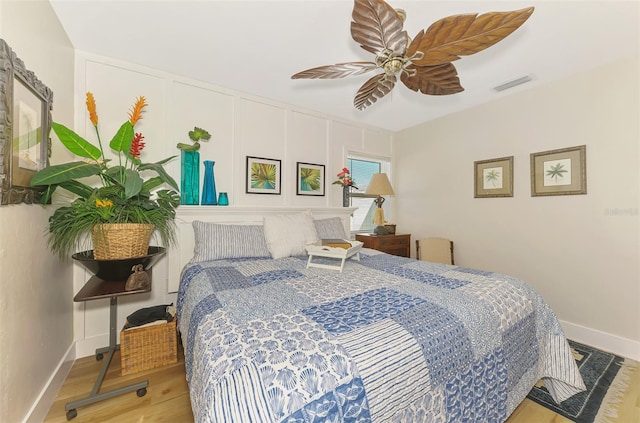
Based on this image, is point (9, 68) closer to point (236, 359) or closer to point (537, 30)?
point (236, 359)

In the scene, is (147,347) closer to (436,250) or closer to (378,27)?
(378,27)

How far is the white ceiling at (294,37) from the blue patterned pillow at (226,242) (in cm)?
144

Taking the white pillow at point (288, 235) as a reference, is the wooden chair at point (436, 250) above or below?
below

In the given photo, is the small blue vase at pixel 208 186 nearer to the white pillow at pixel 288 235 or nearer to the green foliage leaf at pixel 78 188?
the white pillow at pixel 288 235

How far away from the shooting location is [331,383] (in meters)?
0.79

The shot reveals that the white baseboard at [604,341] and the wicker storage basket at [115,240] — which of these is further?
the white baseboard at [604,341]

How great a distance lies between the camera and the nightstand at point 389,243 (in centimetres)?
335

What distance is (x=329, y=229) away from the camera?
9.21 ft

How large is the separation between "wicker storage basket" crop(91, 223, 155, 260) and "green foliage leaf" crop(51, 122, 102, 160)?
41 centimetres

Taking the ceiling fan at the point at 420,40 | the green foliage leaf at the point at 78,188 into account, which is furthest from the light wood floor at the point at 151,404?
the ceiling fan at the point at 420,40

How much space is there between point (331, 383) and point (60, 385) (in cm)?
203

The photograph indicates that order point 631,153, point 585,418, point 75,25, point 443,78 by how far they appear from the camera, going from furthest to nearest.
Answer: point 631,153, point 75,25, point 443,78, point 585,418

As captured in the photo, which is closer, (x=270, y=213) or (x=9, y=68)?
(x=9, y=68)

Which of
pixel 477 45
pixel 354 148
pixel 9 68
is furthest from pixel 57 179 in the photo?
pixel 354 148
